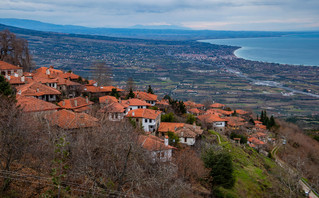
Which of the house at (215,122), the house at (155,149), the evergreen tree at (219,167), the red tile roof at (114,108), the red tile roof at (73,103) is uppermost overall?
the red tile roof at (73,103)

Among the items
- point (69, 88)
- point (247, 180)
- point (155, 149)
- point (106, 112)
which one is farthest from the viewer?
point (69, 88)

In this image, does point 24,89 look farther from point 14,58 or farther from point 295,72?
point 295,72

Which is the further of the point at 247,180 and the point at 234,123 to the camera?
the point at 234,123

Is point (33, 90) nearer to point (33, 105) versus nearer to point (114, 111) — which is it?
point (33, 105)

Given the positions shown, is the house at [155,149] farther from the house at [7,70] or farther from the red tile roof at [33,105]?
the house at [7,70]

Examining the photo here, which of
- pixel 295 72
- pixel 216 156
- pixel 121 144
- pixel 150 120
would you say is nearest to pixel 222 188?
pixel 216 156

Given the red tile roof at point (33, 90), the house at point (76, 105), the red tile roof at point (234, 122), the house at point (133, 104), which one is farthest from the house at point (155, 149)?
the red tile roof at point (234, 122)

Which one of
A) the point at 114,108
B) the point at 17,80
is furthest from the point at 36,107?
the point at 17,80

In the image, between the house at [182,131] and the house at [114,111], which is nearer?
the house at [114,111]
